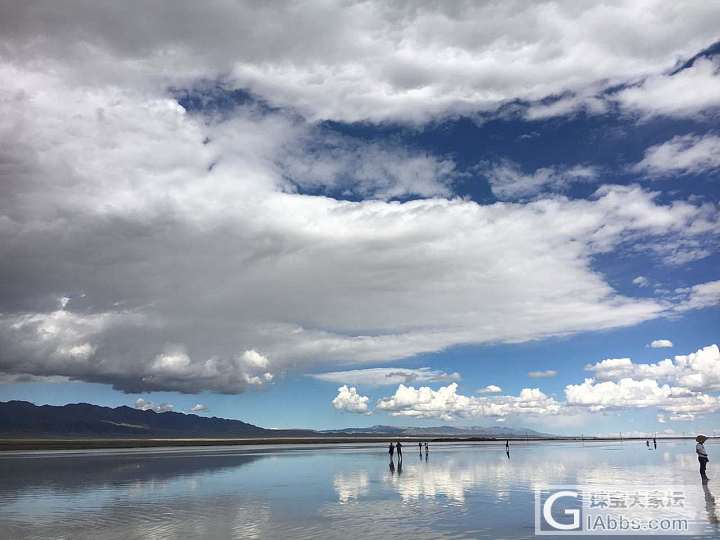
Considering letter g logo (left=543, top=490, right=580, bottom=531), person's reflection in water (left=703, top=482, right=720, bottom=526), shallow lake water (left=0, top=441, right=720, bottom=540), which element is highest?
person's reflection in water (left=703, top=482, right=720, bottom=526)

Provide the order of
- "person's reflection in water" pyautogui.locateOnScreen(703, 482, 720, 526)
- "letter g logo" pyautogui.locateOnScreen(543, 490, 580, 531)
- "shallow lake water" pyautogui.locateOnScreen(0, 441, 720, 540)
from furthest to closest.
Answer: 1. "shallow lake water" pyautogui.locateOnScreen(0, 441, 720, 540)
2. "person's reflection in water" pyautogui.locateOnScreen(703, 482, 720, 526)
3. "letter g logo" pyautogui.locateOnScreen(543, 490, 580, 531)

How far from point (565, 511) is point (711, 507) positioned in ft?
24.4

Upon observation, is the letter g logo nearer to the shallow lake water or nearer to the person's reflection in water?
the shallow lake water

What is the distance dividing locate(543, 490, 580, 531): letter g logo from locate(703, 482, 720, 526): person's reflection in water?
5.66 meters

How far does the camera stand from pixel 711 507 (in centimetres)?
2756

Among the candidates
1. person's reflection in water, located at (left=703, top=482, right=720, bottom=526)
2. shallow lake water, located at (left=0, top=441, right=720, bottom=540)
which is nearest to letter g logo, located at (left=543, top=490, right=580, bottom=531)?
shallow lake water, located at (left=0, top=441, right=720, bottom=540)

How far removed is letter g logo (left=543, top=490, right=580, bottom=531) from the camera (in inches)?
942

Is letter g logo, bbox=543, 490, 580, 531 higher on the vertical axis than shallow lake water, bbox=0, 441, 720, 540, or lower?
higher

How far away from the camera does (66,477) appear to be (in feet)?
178

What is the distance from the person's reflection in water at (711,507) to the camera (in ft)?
79.0

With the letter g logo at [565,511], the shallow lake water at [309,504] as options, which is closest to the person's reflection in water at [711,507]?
the shallow lake water at [309,504]

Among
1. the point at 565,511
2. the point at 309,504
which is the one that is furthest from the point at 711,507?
the point at 309,504

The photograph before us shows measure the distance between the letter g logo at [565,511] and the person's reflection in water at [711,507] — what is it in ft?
18.6

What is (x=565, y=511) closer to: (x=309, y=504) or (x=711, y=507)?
(x=711, y=507)
